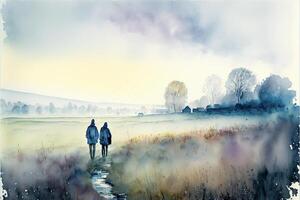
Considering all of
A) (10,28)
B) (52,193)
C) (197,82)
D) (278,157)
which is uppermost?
(10,28)

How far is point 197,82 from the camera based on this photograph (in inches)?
107

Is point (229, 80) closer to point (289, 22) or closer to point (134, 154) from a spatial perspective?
point (289, 22)

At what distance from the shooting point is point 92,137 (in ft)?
8.76

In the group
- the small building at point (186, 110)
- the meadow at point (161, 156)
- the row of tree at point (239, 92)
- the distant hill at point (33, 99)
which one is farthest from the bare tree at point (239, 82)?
the distant hill at point (33, 99)

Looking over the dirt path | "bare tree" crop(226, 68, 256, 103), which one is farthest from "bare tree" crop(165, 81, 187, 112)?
the dirt path

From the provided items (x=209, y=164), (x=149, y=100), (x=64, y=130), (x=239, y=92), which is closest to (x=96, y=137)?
(x=64, y=130)

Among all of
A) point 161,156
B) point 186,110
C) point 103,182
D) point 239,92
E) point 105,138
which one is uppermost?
point 239,92

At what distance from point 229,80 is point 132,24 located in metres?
0.66

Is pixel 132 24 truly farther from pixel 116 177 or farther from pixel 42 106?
pixel 116 177

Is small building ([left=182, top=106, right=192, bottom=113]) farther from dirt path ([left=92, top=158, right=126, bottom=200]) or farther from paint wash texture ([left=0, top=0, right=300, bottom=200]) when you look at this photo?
dirt path ([left=92, top=158, right=126, bottom=200])

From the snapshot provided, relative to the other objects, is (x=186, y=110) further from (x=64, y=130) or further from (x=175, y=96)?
(x=64, y=130)

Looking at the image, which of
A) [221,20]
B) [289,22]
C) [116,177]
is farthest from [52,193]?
[289,22]

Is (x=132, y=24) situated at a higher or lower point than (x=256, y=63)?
higher

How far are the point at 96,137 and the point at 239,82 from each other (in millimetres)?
903
